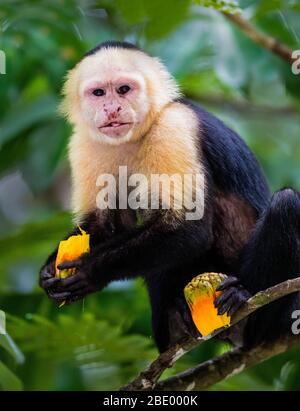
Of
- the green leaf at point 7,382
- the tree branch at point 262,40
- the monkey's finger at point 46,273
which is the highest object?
the tree branch at point 262,40

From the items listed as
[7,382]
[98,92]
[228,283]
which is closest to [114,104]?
[98,92]

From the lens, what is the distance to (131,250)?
3.72 metres

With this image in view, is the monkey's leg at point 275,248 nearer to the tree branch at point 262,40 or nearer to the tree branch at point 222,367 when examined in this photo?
the tree branch at point 222,367

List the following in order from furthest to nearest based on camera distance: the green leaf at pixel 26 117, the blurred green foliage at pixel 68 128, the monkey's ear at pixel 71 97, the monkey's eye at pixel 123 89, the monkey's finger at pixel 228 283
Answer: the green leaf at pixel 26 117, the blurred green foliage at pixel 68 128, the monkey's ear at pixel 71 97, the monkey's eye at pixel 123 89, the monkey's finger at pixel 228 283

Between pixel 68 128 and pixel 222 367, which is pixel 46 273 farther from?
pixel 68 128

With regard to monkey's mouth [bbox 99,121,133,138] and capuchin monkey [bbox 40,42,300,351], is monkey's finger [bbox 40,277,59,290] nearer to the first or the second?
capuchin monkey [bbox 40,42,300,351]

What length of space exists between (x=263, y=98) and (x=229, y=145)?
3.38m

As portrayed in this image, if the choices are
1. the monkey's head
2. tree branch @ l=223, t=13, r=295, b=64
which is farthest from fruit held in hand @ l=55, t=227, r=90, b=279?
tree branch @ l=223, t=13, r=295, b=64

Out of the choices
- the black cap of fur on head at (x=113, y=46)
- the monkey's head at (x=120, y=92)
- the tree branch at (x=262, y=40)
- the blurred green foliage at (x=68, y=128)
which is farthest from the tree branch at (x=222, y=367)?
the tree branch at (x=262, y=40)

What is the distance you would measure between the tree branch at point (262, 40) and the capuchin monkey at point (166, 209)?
2.97 feet

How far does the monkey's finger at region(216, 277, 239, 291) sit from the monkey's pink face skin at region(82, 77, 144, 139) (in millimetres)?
752

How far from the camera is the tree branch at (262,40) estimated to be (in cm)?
494
